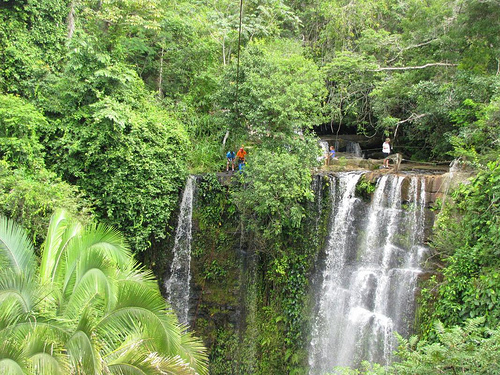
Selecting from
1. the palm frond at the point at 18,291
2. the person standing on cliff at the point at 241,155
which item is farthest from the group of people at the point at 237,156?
the palm frond at the point at 18,291

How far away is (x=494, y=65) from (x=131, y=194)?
11.7 meters

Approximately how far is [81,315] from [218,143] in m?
10.2

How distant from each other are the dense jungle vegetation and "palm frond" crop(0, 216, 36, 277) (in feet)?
0.09

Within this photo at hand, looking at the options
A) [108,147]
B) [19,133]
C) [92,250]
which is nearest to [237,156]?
[108,147]

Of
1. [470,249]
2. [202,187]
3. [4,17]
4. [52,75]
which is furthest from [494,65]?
[4,17]

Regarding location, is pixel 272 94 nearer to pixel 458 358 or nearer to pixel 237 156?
pixel 237 156

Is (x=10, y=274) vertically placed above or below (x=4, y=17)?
below

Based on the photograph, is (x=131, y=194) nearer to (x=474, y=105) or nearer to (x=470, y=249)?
(x=470, y=249)

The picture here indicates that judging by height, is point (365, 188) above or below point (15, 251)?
above

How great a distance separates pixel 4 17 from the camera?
12789 millimetres

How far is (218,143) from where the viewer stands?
15.0 meters

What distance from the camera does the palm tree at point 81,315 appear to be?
16.3ft

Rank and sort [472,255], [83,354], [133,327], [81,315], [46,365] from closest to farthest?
1. [46,365]
2. [83,354]
3. [81,315]
4. [133,327]
5. [472,255]

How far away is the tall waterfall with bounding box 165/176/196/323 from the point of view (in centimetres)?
1321
